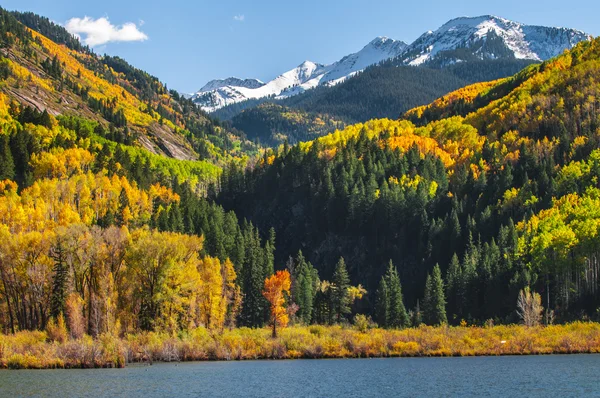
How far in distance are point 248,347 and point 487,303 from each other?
219 feet

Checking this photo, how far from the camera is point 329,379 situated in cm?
7281

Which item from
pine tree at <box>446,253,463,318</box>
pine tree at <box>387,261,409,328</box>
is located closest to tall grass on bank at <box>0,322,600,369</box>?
pine tree at <box>387,261,409,328</box>

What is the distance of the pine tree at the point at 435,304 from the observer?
142m

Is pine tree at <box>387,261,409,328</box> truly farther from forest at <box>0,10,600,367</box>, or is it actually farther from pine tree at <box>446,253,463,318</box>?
pine tree at <box>446,253,463,318</box>

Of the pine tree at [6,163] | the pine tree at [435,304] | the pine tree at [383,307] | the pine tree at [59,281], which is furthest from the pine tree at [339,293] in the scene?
the pine tree at [6,163]

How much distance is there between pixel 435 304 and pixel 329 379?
7429cm

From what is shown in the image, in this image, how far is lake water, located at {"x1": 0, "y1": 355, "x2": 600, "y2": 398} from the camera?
6162cm

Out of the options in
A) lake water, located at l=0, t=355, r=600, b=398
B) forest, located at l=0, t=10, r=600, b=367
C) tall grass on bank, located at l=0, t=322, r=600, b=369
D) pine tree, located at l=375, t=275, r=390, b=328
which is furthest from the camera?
pine tree, located at l=375, t=275, r=390, b=328

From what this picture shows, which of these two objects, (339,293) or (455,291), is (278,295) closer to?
(339,293)

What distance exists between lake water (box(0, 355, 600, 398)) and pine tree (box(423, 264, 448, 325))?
167 ft

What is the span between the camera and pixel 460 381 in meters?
68.5

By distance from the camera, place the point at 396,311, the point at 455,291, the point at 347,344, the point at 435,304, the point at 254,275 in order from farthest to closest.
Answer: the point at 254,275 → the point at 455,291 → the point at 396,311 → the point at 435,304 → the point at 347,344

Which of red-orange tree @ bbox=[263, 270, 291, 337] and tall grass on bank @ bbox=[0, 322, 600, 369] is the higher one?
red-orange tree @ bbox=[263, 270, 291, 337]

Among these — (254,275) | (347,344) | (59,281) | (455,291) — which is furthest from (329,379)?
(455,291)
